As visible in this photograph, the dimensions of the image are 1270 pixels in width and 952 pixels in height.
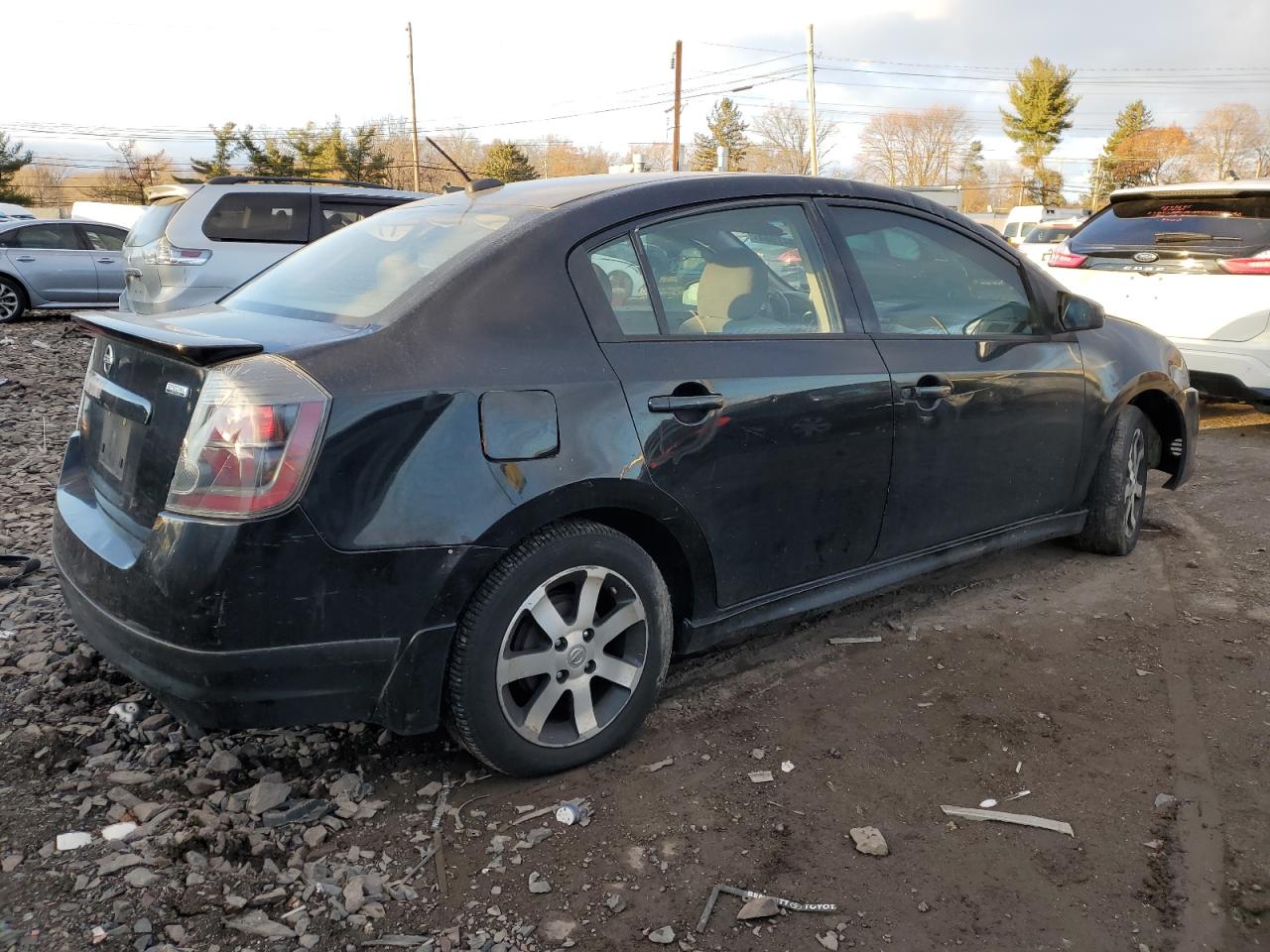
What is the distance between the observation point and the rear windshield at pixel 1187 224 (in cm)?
712

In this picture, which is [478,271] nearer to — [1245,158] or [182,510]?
[182,510]

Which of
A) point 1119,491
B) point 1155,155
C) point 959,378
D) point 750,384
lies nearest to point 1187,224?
point 1119,491

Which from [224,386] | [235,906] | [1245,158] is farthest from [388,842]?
[1245,158]

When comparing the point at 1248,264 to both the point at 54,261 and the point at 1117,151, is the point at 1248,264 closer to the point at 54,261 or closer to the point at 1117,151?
the point at 54,261

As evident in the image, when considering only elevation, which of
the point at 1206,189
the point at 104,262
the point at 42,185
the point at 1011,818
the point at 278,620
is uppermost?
the point at 42,185

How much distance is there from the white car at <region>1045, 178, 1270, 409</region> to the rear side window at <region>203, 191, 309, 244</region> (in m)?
7.00

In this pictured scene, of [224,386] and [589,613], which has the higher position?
[224,386]

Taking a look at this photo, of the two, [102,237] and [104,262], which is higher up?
[102,237]

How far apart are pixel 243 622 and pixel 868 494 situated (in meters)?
2.09

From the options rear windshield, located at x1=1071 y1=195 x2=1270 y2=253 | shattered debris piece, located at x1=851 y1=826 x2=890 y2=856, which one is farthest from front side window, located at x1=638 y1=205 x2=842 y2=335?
rear windshield, located at x1=1071 y1=195 x2=1270 y2=253

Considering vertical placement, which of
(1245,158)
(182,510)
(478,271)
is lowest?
(182,510)

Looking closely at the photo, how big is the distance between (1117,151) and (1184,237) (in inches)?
3224

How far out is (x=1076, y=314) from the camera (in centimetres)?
423

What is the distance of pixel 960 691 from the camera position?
3.46 meters
